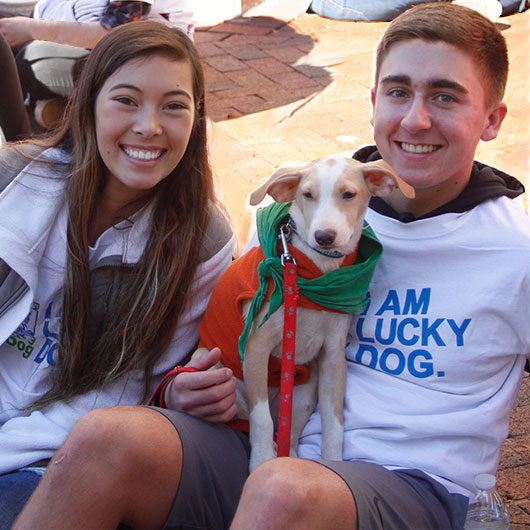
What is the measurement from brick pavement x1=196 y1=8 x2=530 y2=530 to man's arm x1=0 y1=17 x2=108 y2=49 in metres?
0.88

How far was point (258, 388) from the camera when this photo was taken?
217 cm

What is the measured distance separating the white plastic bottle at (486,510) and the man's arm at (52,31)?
3.14 meters

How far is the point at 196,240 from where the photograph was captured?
2395 mm

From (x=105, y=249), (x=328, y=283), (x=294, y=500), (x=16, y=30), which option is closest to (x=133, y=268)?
(x=105, y=249)

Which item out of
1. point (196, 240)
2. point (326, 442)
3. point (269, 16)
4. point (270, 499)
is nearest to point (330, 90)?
point (269, 16)

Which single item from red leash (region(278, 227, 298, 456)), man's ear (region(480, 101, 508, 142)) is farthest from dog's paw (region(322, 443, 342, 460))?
man's ear (region(480, 101, 508, 142))

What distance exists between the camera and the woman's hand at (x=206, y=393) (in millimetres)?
2043

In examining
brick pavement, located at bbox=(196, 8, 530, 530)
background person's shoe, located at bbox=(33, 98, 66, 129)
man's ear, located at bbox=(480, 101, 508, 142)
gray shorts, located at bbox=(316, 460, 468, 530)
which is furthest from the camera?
brick pavement, located at bbox=(196, 8, 530, 530)

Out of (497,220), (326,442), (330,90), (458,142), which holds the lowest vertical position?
(330,90)

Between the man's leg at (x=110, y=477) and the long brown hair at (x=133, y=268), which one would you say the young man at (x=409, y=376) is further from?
the long brown hair at (x=133, y=268)

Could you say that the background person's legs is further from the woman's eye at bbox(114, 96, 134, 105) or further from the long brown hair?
the woman's eye at bbox(114, 96, 134, 105)

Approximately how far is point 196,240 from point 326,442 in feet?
2.48

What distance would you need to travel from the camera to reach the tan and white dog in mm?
2061

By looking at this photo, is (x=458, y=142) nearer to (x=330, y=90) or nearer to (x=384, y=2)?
(x=330, y=90)
